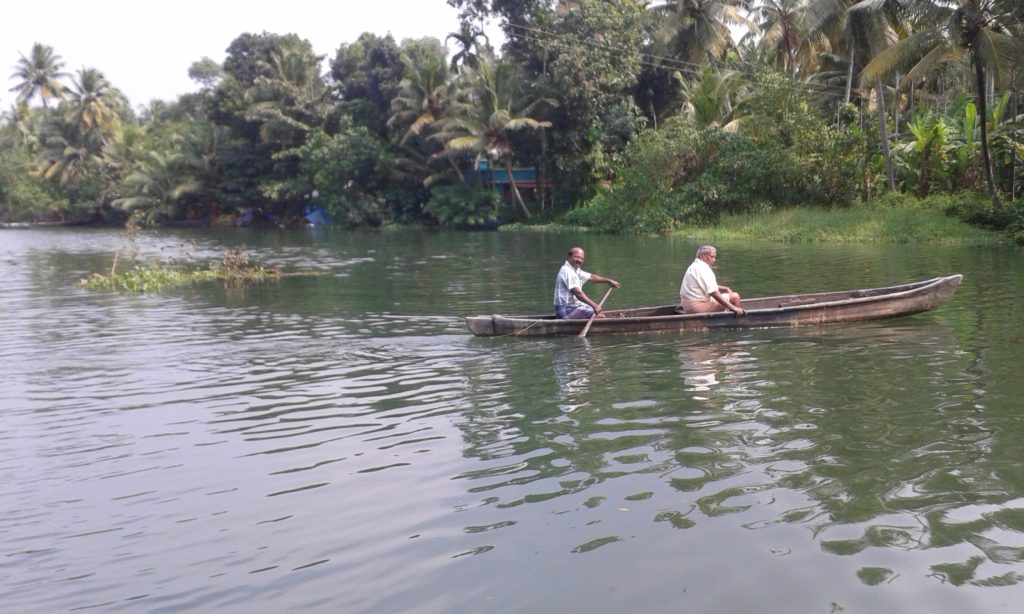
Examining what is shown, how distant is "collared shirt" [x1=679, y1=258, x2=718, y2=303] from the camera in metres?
12.0

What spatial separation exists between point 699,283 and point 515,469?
249 inches

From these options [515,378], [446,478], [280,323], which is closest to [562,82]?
[280,323]

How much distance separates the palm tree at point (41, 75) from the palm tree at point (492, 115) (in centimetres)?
3582

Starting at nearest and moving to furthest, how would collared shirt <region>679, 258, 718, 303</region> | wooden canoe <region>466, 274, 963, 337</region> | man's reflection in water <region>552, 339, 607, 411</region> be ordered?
1. man's reflection in water <region>552, 339, 607, 411</region>
2. wooden canoe <region>466, 274, 963, 337</region>
3. collared shirt <region>679, 258, 718, 303</region>

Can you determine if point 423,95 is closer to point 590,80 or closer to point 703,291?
point 590,80

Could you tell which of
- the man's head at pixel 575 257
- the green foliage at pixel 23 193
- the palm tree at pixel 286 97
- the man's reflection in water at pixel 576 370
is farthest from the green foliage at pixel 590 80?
the green foliage at pixel 23 193

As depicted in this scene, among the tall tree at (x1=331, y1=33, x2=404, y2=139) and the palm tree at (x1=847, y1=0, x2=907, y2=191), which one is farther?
the tall tree at (x1=331, y1=33, x2=404, y2=139)

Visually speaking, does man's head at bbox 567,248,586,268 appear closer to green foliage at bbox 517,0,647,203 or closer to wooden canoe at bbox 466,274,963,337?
wooden canoe at bbox 466,274,963,337

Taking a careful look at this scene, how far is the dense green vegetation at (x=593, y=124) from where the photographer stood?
2692 cm

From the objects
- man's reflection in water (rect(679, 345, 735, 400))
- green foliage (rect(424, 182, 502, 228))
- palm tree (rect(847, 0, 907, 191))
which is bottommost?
man's reflection in water (rect(679, 345, 735, 400))

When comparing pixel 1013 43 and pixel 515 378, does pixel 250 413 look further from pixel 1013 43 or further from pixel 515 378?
pixel 1013 43

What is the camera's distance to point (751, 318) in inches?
466

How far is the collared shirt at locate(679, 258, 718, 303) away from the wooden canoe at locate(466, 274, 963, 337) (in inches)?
13.2

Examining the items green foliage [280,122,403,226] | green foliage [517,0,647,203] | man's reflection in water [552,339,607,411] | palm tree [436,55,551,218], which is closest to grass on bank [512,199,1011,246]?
green foliage [517,0,647,203]
